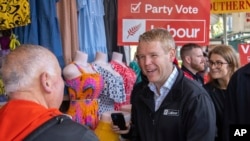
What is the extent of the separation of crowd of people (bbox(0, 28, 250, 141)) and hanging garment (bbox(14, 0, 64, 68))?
0.24m

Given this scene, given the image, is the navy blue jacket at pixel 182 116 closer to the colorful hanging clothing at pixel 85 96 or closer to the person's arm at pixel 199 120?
the person's arm at pixel 199 120

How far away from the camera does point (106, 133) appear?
131 inches

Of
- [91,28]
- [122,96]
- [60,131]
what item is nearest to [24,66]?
[60,131]

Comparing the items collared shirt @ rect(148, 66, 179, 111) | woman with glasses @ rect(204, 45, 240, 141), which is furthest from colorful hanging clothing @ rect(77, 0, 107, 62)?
collared shirt @ rect(148, 66, 179, 111)

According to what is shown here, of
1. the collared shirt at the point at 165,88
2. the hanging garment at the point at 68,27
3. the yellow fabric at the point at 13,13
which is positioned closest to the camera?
the collared shirt at the point at 165,88

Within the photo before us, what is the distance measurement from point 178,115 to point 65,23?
5.32 feet

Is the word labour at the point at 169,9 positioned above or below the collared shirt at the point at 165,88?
above

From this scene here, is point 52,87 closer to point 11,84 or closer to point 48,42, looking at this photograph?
point 11,84

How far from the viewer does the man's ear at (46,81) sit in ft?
5.56

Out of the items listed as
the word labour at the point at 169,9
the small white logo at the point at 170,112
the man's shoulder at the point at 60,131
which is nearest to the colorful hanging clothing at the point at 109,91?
the word labour at the point at 169,9

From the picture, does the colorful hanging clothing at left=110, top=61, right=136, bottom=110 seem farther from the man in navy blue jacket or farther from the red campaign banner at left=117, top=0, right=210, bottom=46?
the man in navy blue jacket

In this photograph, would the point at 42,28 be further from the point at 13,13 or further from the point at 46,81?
the point at 46,81

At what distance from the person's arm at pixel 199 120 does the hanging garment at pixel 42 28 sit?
4.91ft

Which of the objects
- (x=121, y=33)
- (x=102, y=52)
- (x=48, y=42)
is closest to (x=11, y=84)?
(x=48, y=42)
